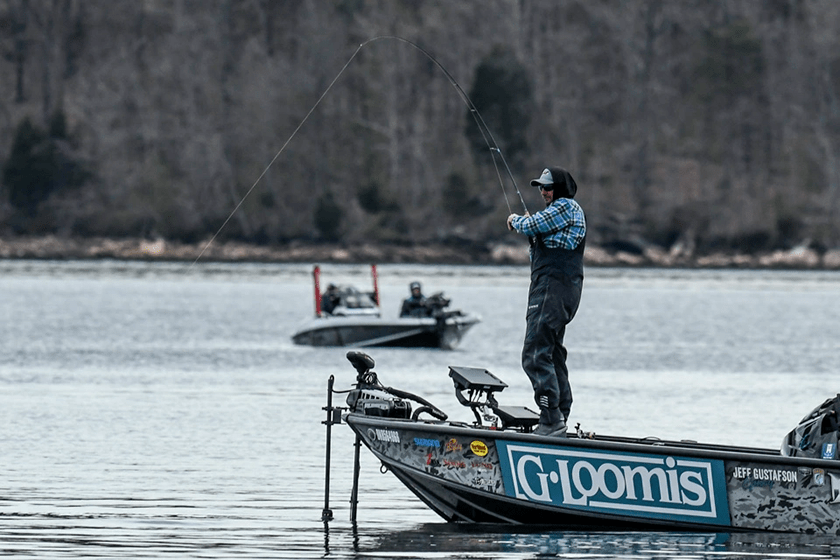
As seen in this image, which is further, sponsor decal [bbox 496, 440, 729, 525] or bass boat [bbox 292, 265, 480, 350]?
bass boat [bbox 292, 265, 480, 350]

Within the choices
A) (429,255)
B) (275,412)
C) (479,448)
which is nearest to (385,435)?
(479,448)

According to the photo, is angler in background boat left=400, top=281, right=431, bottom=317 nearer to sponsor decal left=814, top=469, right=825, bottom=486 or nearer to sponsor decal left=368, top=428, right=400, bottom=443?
sponsor decal left=368, top=428, right=400, bottom=443

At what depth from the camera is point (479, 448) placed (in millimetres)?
10922

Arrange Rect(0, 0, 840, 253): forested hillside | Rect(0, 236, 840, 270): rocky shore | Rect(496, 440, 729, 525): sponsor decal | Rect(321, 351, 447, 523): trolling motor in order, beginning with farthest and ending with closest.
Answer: Rect(0, 0, 840, 253): forested hillside → Rect(0, 236, 840, 270): rocky shore → Rect(321, 351, 447, 523): trolling motor → Rect(496, 440, 729, 525): sponsor decal

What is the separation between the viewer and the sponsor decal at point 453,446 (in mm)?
10992

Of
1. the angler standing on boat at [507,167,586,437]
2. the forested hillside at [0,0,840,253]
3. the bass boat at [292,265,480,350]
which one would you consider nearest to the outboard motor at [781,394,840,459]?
the angler standing on boat at [507,167,586,437]

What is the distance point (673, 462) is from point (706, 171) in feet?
256

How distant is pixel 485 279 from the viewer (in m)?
74.3

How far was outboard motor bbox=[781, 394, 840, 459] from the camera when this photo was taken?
10148 mm

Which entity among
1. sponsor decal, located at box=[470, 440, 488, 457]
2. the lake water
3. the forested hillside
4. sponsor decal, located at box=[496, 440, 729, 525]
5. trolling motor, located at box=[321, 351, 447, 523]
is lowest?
the lake water

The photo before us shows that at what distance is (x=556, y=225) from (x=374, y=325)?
752 inches

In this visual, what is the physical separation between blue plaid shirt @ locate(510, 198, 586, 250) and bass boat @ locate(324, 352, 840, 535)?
119 cm

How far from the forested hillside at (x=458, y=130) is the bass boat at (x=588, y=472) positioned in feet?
227

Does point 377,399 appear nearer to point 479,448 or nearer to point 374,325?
point 479,448
